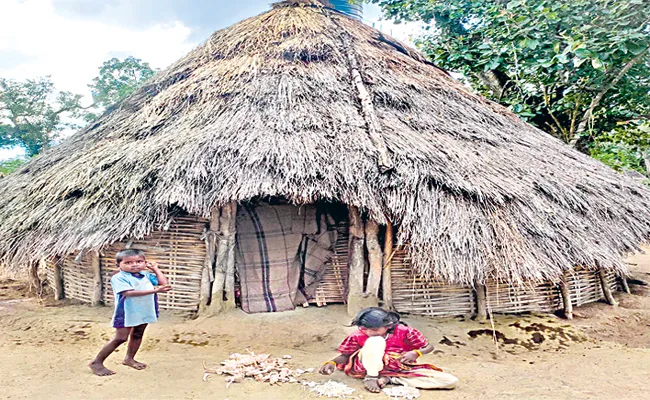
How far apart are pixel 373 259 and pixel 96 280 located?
3568 mm

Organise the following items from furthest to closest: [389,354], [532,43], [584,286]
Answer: [532,43], [584,286], [389,354]

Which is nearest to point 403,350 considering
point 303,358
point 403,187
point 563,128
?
point 303,358

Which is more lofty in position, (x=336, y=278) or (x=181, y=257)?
(x=181, y=257)

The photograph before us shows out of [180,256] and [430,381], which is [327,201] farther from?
[430,381]

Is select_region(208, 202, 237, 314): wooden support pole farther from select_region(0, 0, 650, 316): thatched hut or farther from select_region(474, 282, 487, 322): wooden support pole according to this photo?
select_region(474, 282, 487, 322): wooden support pole

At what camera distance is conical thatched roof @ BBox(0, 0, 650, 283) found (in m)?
4.65

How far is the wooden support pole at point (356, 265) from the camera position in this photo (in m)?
5.08

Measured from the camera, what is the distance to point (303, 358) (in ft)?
13.3

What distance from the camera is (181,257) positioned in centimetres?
530

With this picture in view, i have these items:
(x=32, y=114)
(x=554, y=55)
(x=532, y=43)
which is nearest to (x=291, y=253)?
(x=532, y=43)

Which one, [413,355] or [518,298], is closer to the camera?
[413,355]

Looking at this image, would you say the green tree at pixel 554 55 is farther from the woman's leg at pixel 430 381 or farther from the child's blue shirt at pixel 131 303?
the child's blue shirt at pixel 131 303

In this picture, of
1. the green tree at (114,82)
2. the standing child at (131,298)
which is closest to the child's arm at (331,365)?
the standing child at (131,298)

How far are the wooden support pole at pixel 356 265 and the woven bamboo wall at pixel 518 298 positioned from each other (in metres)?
1.52
